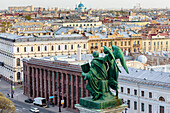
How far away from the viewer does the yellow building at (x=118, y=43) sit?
143125 mm

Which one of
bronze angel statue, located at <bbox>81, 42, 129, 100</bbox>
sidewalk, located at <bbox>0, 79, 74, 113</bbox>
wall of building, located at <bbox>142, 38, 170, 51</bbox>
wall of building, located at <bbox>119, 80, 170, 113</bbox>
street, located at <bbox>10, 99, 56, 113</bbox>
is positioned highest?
bronze angel statue, located at <bbox>81, 42, 129, 100</bbox>

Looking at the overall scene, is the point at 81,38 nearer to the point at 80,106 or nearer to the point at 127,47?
the point at 127,47

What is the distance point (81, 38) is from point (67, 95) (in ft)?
153

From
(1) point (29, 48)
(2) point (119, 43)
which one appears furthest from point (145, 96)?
(2) point (119, 43)

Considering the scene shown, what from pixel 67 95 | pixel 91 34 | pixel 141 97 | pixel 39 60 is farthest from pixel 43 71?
pixel 91 34

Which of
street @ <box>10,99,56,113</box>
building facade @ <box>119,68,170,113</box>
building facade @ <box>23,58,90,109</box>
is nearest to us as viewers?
building facade @ <box>119,68,170,113</box>

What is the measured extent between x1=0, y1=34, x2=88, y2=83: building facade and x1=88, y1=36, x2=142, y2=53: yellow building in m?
7.15

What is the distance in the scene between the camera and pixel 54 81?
308 feet

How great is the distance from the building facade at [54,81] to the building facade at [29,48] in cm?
1959

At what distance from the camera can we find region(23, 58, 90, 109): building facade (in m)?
86.9

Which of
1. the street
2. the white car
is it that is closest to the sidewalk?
the street

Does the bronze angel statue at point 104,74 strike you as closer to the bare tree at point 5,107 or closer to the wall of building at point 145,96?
the wall of building at point 145,96

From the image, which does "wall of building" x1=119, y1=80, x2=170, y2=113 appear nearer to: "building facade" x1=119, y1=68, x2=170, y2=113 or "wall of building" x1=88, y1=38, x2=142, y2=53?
"building facade" x1=119, y1=68, x2=170, y2=113

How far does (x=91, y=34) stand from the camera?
14738cm
